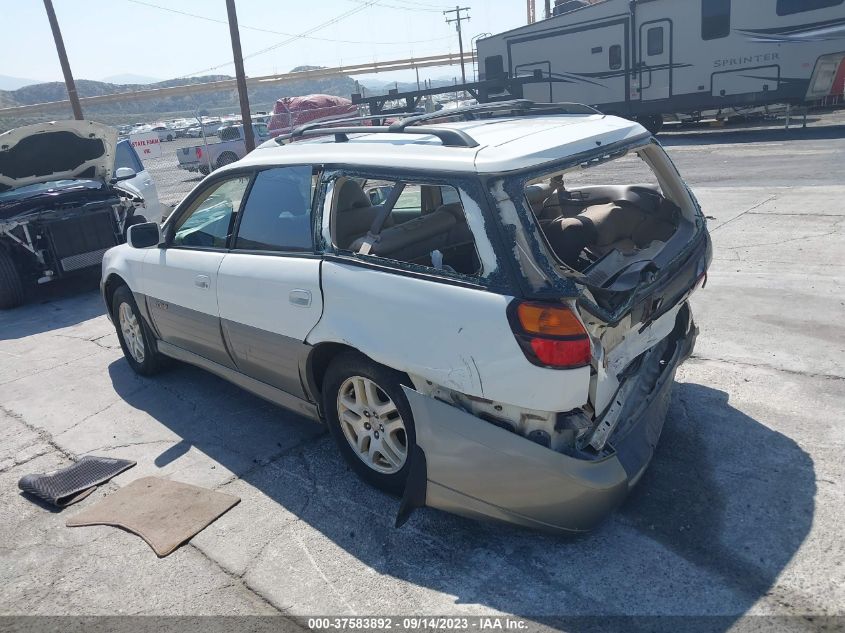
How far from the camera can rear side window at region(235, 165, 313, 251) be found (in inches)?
145

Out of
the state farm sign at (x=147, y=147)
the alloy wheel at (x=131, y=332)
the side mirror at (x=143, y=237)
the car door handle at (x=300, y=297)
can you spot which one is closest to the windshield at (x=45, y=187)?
the alloy wheel at (x=131, y=332)

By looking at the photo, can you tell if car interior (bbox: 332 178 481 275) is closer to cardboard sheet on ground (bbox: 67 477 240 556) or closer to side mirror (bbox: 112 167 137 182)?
cardboard sheet on ground (bbox: 67 477 240 556)

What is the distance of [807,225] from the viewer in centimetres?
790

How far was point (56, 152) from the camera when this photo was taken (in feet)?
28.4

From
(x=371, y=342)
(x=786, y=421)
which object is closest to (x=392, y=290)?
(x=371, y=342)

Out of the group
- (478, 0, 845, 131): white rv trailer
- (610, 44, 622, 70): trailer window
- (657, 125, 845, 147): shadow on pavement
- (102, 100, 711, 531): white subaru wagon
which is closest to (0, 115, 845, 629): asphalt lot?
(102, 100, 711, 531): white subaru wagon

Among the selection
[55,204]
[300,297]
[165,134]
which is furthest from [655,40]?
[165,134]

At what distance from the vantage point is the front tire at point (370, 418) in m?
3.20

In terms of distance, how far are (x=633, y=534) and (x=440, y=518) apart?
0.89 metres

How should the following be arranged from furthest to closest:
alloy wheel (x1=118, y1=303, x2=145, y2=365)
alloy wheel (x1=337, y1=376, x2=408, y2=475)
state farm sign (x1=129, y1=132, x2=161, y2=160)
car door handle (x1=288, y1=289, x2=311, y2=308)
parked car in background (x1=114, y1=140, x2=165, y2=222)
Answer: state farm sign (x1=129, y1=132, x2=161, y2=160)
parked car in background (x1=114, y1=140, x2=165, y2=222)
alloy wheel (x1=118, y1=303, x2=145, y2=365)
car door handle (x1=288, y1=289, x2=311, y2=308)
alloy wheel (x1=337, y1=376, x2=408, y2=475)

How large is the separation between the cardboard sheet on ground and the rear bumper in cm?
111

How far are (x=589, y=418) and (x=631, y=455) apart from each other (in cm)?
29

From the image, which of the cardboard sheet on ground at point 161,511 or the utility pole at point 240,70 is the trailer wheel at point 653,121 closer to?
the utility pole at point 240,70

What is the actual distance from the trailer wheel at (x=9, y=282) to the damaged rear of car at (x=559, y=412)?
687 cm
